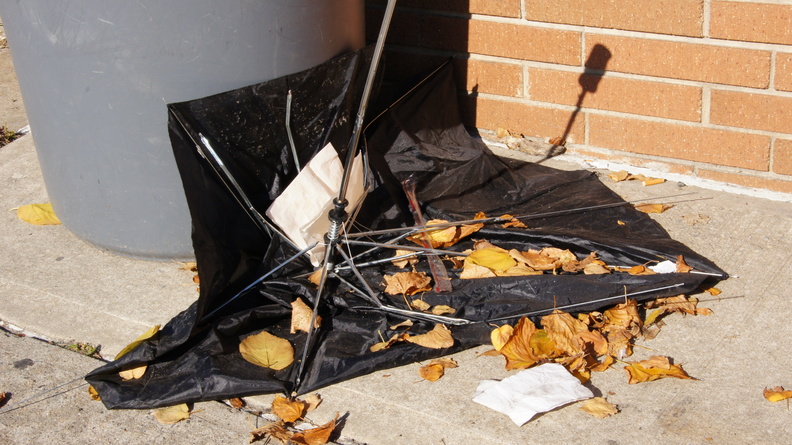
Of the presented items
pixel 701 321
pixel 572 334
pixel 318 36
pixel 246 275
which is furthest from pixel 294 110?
pixel 701 321

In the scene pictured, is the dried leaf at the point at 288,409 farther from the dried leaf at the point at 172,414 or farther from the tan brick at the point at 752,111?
the tan brick at the point at 752,111

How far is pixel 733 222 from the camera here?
328cm

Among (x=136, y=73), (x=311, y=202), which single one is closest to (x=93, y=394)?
(x=311, y=202)

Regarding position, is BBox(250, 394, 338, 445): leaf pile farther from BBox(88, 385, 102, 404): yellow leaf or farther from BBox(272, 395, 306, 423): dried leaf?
BBox(88, 385, 102, 404): yellow leaf

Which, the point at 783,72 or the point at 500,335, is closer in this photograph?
the point at 500,335

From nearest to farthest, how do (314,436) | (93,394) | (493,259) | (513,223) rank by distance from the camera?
(314,436), (93,394), (493,259), (513,223)

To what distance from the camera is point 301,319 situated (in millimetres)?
2715

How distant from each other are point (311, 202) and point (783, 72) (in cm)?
196

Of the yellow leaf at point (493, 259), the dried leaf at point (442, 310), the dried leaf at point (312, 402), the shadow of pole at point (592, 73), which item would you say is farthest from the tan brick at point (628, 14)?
the dried leaf at point (312, 402)

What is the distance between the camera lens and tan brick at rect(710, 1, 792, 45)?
124 inches

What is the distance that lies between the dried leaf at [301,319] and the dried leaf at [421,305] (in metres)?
0.33

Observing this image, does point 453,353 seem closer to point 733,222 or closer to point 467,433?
point 467,433

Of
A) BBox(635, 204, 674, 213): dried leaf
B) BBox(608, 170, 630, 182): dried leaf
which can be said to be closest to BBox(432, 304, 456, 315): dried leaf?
BBox(635, 204, 674, 213): dried leaf

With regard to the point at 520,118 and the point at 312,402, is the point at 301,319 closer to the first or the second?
the point at 312,402
